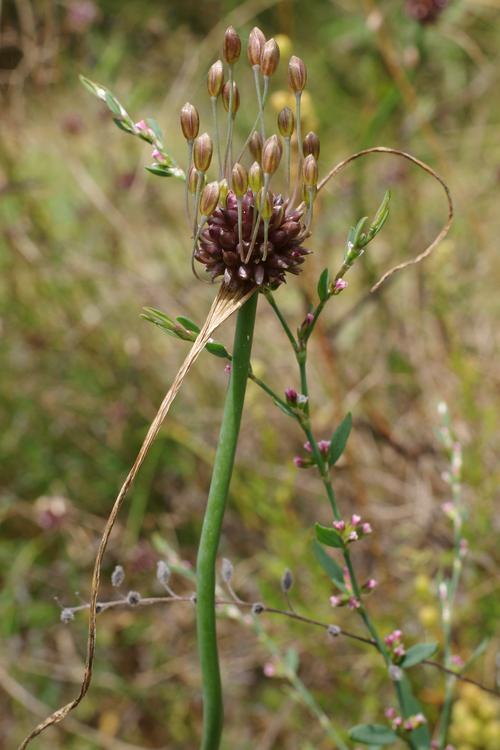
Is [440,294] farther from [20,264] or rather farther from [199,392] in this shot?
[20,264]

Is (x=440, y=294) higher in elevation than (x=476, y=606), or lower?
higher

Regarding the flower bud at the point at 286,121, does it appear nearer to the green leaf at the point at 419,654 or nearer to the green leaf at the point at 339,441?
the green leaf at the point at 339,441

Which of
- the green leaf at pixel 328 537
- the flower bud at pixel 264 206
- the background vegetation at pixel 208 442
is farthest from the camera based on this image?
the background vegetation at pixel 208 442

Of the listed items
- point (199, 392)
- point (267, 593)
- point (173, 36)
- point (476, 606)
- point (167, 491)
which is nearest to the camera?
point (267, 593)

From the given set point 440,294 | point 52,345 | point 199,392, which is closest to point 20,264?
point 52,345

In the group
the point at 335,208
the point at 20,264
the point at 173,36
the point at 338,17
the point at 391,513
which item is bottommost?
the point at 391,513

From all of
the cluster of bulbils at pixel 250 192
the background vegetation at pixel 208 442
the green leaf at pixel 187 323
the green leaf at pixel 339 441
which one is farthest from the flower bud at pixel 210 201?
the background vegetation at pixel 208 442

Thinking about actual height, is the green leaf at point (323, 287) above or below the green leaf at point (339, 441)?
above

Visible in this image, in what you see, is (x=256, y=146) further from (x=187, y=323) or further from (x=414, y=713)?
(x=414, y=713)
